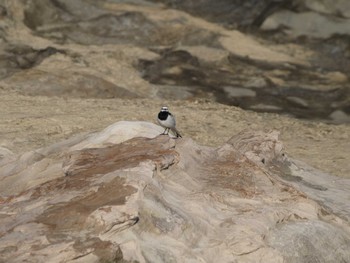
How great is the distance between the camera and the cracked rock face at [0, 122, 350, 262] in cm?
634

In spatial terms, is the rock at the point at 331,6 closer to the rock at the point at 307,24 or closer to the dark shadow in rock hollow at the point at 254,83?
the rock at the point at 307,24

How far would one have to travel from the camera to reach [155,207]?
6832 millimetres

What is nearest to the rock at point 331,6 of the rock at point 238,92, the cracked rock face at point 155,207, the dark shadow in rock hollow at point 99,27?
the dark shadow in rock hollow at point 99,27

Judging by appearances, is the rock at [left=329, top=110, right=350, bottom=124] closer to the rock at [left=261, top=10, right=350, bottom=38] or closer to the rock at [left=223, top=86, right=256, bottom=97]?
the rock at [left=223, top=86, right=256, bottom=97]

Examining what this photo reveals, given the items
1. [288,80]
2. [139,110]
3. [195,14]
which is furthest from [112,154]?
[195,14]

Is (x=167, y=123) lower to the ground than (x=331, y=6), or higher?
higher

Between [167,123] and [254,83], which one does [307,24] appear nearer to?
[254,83]

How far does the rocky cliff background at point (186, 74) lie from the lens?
13414mm

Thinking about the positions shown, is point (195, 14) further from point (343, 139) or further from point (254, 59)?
point (343, 139)

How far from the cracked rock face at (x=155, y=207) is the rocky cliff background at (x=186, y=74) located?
0.66ft

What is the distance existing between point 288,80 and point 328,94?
103 centimetres

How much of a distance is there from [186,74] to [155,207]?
35.3ft

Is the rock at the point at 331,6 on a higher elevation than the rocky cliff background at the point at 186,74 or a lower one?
higher

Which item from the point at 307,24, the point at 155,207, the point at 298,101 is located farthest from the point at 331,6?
the point at 155,207
